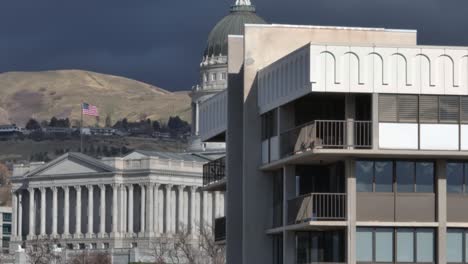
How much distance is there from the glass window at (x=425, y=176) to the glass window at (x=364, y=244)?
1828 millimetres

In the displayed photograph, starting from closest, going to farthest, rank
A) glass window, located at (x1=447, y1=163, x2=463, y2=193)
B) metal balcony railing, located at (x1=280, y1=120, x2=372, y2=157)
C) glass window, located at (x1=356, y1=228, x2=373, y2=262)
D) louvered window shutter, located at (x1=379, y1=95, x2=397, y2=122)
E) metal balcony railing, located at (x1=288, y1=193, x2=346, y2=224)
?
1. louvered window shutter, located at (x1=379, y1=95, x2=397, y2=122)
2. metal balcony railing, located at (x1=280, y1=120, x2=372, y2=157)
3. metal balcony railing, located at (x1=288, y1=193, x2=346, y2=224)
4. glass window, located at (x1=356, y1=228, x2=373, y2=262)
5. glass window, located at (x1=447, y1=163, x2=463, y2=193)

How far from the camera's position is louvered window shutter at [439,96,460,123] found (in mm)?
54531

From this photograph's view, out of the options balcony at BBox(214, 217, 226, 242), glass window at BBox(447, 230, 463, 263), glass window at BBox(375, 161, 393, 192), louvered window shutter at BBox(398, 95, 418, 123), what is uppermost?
louvered window shutter at BBox(398, 95, 418, 123)

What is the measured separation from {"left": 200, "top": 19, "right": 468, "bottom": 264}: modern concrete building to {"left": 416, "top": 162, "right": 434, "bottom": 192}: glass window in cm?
3

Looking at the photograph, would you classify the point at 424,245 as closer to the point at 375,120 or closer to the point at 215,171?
the point at 375,120

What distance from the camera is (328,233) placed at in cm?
5650

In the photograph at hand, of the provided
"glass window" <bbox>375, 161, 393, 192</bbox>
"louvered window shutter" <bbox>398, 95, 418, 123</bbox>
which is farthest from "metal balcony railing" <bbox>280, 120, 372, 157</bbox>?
"glass window" <bbox>375, 161, 393, 192</bbox>

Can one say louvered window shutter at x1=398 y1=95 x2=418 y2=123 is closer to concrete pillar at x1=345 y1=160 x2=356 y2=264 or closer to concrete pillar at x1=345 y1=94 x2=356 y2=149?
concrete pillar at x1=345 y1=94 x2=356 y2=149

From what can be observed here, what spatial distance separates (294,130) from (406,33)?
5.22 meters

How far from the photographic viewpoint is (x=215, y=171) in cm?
6912

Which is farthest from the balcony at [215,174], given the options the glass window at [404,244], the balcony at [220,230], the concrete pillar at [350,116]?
the glass window at [404,244]

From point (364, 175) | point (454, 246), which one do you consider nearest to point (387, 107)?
point (364, 175)

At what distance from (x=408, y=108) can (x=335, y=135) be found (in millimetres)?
2034

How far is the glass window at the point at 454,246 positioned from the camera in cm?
5534
